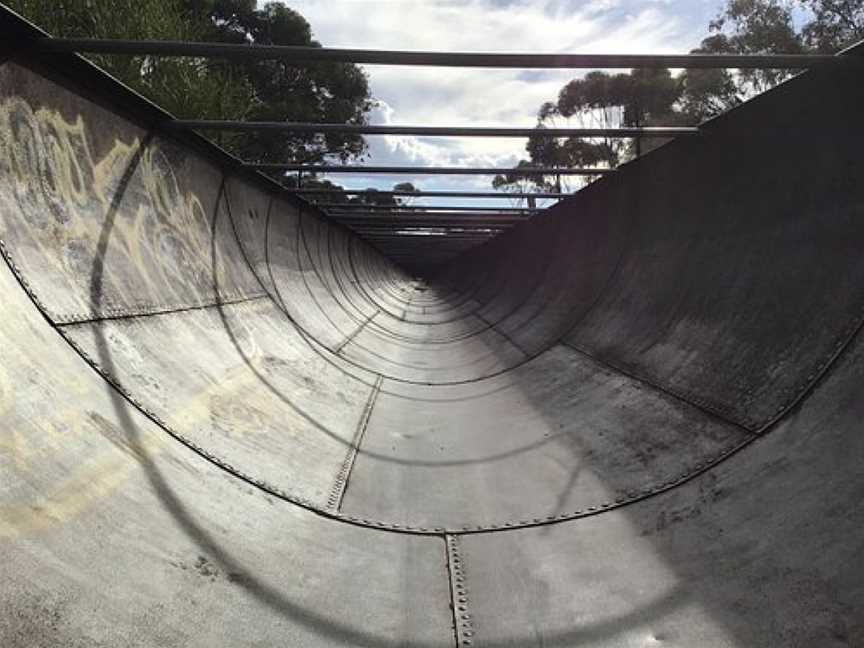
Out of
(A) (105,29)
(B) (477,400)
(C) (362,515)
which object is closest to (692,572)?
(C) (362,515)

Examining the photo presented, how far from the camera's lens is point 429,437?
623 cm

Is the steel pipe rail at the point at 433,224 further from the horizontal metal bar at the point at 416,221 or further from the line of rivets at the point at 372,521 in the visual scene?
the line of rivets at the point at 372,521

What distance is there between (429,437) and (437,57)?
10.9 ft

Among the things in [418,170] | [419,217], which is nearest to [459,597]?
[418,170]

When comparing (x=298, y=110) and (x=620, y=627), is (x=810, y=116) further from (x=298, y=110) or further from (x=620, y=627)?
(x=298, y=110)

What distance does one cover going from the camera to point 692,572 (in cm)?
312

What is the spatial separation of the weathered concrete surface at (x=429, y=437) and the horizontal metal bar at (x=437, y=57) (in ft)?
1.49

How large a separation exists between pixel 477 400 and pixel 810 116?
4.33 metres

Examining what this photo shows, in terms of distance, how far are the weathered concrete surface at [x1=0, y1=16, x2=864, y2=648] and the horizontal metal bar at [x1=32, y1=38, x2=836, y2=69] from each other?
45 cm

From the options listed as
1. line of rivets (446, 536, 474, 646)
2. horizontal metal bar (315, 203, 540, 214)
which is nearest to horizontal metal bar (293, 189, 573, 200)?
horizontal metal bar (315, 203, 540, 214)

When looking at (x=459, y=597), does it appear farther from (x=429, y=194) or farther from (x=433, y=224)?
(x=433, y=224)

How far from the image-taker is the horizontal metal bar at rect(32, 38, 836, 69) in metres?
5.08

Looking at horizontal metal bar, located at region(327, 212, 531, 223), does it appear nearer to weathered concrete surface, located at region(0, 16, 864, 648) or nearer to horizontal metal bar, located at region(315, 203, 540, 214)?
horizontal metal bar, located at region(315, 203, 540, 214)

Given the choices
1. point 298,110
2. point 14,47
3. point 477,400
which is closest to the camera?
point 14,47
